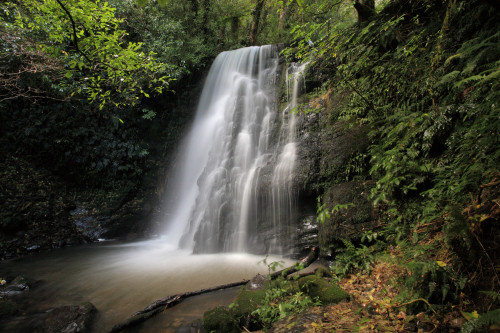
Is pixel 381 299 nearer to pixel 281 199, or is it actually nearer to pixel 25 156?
pixel 281 199

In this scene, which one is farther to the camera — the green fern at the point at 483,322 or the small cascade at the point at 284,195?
the small cascade at the point at 284,195

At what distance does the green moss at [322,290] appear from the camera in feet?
9.26

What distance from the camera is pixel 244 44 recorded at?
15.2 meters

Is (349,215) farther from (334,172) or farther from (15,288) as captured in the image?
(15,288)

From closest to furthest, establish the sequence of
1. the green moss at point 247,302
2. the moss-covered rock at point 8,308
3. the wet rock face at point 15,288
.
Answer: the green moss at point 247,302
the moss-covered rock at point 8,308
the wet rock face at point 15,288

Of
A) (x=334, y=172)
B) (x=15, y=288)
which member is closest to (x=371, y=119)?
(x=334, y=172)

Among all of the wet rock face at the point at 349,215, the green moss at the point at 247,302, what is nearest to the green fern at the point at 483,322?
the green moss at the point at 247,302

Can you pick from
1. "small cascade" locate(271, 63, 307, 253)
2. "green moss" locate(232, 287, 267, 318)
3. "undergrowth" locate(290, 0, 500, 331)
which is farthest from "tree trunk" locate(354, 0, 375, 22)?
"green moss" locate(232, 287, 267, 318)

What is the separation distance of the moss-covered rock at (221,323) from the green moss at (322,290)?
0.97 meters

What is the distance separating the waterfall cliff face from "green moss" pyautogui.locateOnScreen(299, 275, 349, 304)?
9.26 feet

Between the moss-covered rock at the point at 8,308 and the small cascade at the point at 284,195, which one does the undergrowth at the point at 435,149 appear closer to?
the small cascade at the point at 284,195

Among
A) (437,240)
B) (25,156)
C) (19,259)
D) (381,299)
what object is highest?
(25,156)

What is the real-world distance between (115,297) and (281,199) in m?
4.14

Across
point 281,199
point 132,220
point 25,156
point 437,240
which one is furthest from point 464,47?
point 25,156
